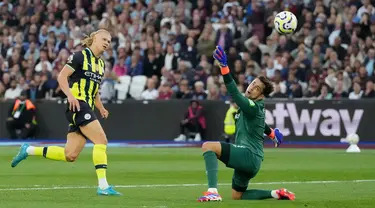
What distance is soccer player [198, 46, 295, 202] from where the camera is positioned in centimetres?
1255

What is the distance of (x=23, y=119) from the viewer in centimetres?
3322

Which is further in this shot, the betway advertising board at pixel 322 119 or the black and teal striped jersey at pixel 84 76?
the betway advertising board at pixel 322 119

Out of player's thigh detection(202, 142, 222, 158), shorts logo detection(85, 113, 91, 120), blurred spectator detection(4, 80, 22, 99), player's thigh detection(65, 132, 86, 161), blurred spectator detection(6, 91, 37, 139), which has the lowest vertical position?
blurred spectator detection(6, 91, 37, 139)

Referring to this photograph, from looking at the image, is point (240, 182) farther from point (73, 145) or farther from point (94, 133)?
point (73, 145)

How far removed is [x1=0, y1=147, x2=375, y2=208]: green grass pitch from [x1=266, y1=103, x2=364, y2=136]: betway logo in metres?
4.00

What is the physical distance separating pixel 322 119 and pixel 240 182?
17.4 metres

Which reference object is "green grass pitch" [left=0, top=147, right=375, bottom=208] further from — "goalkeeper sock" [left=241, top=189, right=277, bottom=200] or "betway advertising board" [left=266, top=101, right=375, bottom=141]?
"betway advertising board" [left=266, top=101, right=375, bottom=141]

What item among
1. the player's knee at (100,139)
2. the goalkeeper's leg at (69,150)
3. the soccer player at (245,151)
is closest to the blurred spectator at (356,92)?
the goalkeeper's leg at (69,150)

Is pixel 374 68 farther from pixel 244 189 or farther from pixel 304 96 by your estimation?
pixel 244 189

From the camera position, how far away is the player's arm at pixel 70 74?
14.2 metres

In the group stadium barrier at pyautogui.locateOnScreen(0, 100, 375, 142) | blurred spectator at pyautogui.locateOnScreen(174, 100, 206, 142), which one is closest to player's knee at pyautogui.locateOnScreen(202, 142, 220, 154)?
stadium barrier at pyautogui.locateOnScreen(0, 100, 375, 142)

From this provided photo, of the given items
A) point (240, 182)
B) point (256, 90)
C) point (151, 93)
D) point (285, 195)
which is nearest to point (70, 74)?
point (256, 90)

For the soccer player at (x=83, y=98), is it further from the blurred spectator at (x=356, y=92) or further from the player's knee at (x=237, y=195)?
the blurred spectator at (x=356, y=92)

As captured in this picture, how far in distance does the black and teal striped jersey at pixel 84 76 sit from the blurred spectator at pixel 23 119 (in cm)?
1886
